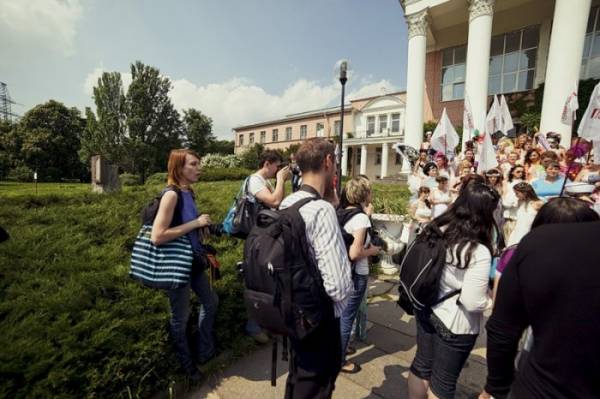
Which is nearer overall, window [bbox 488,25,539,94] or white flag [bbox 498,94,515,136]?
white flag [bbox 498,94,515,136]

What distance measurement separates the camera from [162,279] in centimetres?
208

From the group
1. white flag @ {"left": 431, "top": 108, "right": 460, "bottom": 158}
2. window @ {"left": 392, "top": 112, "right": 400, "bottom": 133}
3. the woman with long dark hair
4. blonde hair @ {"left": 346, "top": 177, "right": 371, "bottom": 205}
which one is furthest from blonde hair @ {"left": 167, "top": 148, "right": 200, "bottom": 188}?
window @ {"left": 392, "top": 112, "right": 400, "bottom": 133}

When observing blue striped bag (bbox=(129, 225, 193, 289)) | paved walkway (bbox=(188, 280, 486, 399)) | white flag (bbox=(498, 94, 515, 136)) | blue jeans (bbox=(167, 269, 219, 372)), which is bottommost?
paved walkway (bbox=(188, 280, 486, 399))

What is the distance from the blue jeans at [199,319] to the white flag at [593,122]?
6413 mm

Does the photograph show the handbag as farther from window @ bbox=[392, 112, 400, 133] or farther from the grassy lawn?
window @ bbox=[392, 112, 400, 133]

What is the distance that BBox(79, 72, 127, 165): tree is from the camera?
26609 mm

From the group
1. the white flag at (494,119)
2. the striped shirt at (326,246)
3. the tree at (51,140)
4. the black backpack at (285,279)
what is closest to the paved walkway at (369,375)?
the black backpack at (285,279)

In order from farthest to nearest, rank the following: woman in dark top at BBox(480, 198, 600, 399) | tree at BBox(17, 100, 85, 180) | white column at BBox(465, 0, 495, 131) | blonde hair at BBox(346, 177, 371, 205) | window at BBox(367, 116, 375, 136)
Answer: window at BBox(367, 116, 375, 136)
tree at BBox(17, 100, 85, 180)
white column at BBox(465, 0, 495, 131)
blonde hair at BBox(346, 177, 371, 205)
woman in dark top at BBox(480, 198, 600, 399)

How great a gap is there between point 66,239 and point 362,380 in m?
3.34

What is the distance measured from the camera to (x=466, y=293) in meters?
1.63

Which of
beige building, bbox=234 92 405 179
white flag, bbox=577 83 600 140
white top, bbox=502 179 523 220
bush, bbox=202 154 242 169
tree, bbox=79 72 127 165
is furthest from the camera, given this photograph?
beige building, bbox=234 92 405 179

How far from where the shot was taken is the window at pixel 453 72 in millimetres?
18655

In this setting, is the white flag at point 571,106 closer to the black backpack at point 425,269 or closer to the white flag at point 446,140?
the white flag at point 446,140

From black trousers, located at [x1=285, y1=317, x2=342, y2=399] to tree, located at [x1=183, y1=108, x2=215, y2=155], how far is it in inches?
1505
